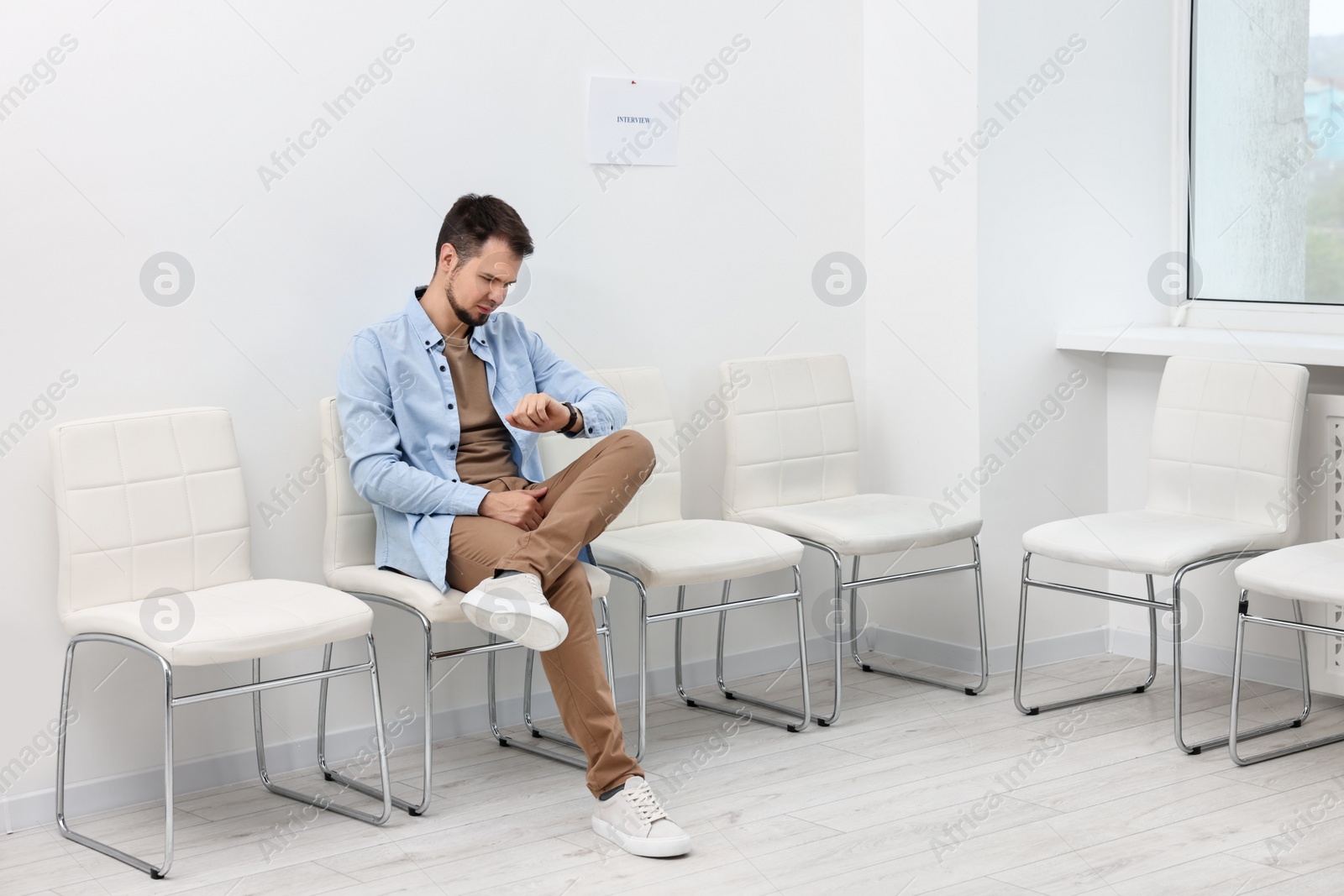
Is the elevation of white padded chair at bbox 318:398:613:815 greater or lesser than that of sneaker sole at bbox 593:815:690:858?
greater

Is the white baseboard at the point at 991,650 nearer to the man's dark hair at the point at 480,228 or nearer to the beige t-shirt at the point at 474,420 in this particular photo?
the beige t-shirt at the point at 474,420

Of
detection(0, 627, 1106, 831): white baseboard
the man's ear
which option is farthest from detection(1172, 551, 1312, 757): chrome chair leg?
the man's ear

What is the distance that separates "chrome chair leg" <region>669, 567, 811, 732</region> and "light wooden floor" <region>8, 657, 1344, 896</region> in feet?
0.21

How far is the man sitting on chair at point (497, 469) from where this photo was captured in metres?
2.72

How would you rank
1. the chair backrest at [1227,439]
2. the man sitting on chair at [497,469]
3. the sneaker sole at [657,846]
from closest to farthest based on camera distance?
the sneaker sole at [657,846], the man sitting on chair at [497,469], the chair backrest at [1227,439]

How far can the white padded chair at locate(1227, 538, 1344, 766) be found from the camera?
282 centimetres

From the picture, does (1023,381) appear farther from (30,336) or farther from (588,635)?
(30,336)

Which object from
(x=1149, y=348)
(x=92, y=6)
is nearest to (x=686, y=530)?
(x=1149, y=348)

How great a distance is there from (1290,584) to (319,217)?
2.22m

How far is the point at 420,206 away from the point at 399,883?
155cm

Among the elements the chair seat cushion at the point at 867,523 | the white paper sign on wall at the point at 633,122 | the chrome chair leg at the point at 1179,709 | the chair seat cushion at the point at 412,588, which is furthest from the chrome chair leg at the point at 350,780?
the chrome chair leg at the point at 1179,709

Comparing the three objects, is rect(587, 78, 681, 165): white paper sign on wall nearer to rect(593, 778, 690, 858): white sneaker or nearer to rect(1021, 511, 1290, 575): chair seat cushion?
rect(1021, 511, 1290, 575): chair seat cushion

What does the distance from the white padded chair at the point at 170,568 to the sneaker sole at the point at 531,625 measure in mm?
274

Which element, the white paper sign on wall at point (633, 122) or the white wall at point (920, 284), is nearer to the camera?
the white paper sign on wall at point (633, 122)
